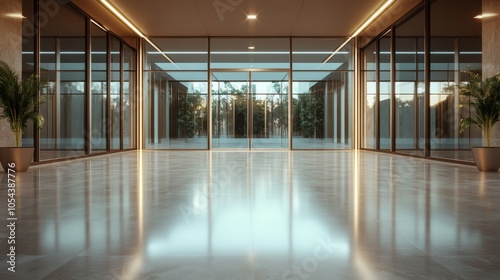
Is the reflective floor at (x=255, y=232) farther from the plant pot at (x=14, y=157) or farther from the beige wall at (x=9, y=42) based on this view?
the beige wall at (x=9, y=42)

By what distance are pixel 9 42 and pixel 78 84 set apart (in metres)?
4.77

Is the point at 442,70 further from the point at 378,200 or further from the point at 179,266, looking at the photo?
the point at 179,266

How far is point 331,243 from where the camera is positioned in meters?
3.30

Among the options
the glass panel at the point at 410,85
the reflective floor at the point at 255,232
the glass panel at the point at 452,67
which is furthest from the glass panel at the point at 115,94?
the glass panel at the point at 452,67

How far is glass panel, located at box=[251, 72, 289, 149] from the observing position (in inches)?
812

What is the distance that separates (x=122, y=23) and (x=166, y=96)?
15.3 ft

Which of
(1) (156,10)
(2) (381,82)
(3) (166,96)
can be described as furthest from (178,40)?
(2) (381,82)

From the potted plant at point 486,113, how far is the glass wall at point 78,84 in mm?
10472

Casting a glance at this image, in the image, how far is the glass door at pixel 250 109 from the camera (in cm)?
2058

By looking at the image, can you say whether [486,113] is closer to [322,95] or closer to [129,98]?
[322,95]

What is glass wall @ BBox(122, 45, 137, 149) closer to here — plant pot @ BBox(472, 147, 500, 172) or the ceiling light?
the ceiling light

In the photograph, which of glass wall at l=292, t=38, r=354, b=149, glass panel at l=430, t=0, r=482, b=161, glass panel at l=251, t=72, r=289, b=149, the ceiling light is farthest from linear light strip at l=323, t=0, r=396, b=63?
the ceiling light

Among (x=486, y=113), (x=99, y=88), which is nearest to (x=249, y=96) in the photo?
(x=99, y=88)

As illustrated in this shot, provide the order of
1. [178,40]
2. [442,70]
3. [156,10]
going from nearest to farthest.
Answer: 1. [442,70]
2. [156,10]
3. [178,40]
